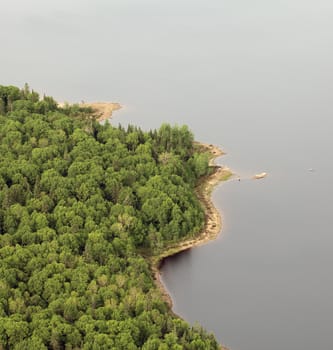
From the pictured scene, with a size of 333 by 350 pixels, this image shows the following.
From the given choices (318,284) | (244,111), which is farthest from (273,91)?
(318,284)

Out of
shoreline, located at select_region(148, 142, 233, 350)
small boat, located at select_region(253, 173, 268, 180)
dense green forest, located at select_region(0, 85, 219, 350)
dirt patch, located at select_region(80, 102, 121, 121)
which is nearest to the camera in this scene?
dense green forest, located at select_region(0, 85, 219, 350)

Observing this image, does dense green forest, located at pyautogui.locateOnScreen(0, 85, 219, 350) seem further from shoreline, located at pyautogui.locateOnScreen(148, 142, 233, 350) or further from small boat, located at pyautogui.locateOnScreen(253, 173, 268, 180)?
small boat, located at pyautogui.locateOnScreen(253, 173, 268, 180)

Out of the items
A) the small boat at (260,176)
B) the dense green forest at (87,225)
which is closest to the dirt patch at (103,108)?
the dense green forest at (87,225)

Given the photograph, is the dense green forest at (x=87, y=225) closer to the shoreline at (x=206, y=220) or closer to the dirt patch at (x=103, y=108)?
the shoreline at (x=206, y=220)

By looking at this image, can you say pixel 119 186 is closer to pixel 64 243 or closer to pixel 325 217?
pixel 64 243

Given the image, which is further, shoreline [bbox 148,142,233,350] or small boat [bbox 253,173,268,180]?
small boat [bbox 253,173,268,180]

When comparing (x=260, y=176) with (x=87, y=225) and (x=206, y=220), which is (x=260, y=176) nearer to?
(x=206, y=220)

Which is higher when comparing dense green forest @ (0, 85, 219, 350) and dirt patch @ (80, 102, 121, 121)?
dirt patch @ (80, 102, 121, 121)

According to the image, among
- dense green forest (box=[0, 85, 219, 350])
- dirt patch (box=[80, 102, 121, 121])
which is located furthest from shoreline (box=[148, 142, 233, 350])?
dirt patch (box=[80, 102, 121, 121])
